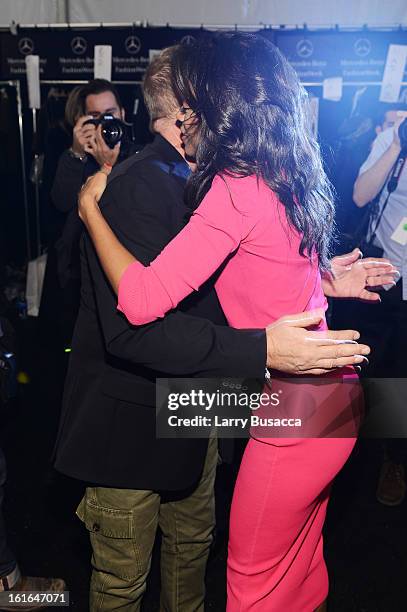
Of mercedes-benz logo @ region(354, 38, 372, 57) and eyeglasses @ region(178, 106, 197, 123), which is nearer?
eyeglasses @ region(178, 106, 197, 123)

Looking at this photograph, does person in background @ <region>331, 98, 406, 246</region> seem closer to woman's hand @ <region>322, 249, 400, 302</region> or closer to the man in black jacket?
woman's hand @ <region>322, 249, 400, 302</region>

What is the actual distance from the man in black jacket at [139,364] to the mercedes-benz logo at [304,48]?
3.31 meters

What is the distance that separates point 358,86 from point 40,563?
12.4 feet

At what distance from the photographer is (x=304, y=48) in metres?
4.38

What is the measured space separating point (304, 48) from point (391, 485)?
3.13m

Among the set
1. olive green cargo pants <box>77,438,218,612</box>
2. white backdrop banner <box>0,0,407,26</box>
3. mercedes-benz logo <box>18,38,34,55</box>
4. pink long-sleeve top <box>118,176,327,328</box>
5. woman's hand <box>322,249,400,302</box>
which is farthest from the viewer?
white backdrop banner <box>0,0,407,26</box>

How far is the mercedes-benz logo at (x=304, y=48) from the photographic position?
4.36m

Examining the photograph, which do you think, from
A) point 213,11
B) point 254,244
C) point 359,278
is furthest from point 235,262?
point 213,11

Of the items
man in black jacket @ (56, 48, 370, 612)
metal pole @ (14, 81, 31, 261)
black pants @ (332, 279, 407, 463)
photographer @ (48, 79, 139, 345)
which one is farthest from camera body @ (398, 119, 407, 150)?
metal pole @ (14, 81, 31, 261)

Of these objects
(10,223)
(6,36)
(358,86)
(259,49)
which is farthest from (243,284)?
(10,223)

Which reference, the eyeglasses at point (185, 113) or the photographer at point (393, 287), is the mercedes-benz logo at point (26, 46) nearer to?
the photographer at point (393, 287)

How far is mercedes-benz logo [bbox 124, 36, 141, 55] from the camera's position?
4551 millimetres

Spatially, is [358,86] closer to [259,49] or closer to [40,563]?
[259,49]

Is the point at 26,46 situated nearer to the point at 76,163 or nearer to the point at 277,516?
the point at 76,163
